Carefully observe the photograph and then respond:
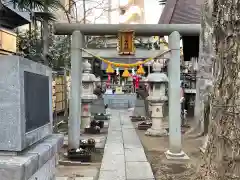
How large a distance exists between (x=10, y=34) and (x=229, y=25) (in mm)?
9117

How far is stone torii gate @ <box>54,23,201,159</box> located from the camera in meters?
8.34

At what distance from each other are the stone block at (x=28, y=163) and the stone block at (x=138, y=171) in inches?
104

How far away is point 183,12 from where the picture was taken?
33.5 feet

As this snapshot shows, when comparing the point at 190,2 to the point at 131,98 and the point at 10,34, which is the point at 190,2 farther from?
the point at 131,98

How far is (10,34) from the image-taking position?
11523mm

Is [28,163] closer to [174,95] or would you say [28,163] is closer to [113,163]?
[113,163]

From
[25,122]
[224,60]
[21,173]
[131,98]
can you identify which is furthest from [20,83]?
[131,98]

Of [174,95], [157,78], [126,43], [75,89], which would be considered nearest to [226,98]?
[174,95]

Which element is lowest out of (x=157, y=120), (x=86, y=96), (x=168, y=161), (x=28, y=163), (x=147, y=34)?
(x=168, y=161)

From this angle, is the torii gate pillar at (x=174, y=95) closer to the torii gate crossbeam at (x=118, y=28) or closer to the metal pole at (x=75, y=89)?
the torii gate crossbeam at (x=118, y=28)

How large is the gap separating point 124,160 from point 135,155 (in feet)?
2.08

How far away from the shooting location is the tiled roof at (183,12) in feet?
33.1

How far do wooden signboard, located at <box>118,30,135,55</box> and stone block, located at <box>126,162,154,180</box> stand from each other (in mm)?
2847

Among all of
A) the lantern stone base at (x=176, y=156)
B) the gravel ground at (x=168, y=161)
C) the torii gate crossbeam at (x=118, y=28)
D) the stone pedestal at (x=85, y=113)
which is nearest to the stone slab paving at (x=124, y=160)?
the gravel ground at (x=168, y=161)
